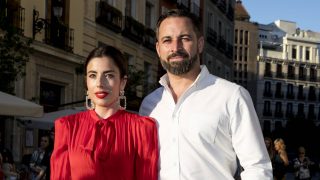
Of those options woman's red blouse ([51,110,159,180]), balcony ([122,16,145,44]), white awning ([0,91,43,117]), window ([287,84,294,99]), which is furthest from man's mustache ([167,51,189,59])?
window ([287,84,294,99])

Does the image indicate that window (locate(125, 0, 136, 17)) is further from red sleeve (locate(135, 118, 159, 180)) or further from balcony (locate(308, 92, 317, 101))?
balcony (locate(308, 92, 317, 101))

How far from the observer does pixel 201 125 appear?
3.11 m

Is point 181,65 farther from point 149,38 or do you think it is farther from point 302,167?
point 149,38

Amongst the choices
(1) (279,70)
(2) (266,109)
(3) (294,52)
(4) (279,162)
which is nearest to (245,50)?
(1) (279,70)

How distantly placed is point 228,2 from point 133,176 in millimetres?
41390

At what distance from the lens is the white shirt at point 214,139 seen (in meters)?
3.06

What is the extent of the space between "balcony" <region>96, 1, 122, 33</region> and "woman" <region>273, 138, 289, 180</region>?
Answer: 416 inches

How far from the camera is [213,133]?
3.10 metres

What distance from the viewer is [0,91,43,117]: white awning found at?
9.49 metres

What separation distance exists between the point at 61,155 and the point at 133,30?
21.8 meters

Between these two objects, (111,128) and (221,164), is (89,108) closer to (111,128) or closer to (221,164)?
A: (111,128)

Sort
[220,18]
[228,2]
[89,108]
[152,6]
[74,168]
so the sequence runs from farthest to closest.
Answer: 1. [228,2]
2. [220,18]
3. [152,6]
4. [89,108]
5. [74,168]

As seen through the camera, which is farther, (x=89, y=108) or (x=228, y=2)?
(x=228, y=2)

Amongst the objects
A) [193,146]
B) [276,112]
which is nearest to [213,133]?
[193,146]
